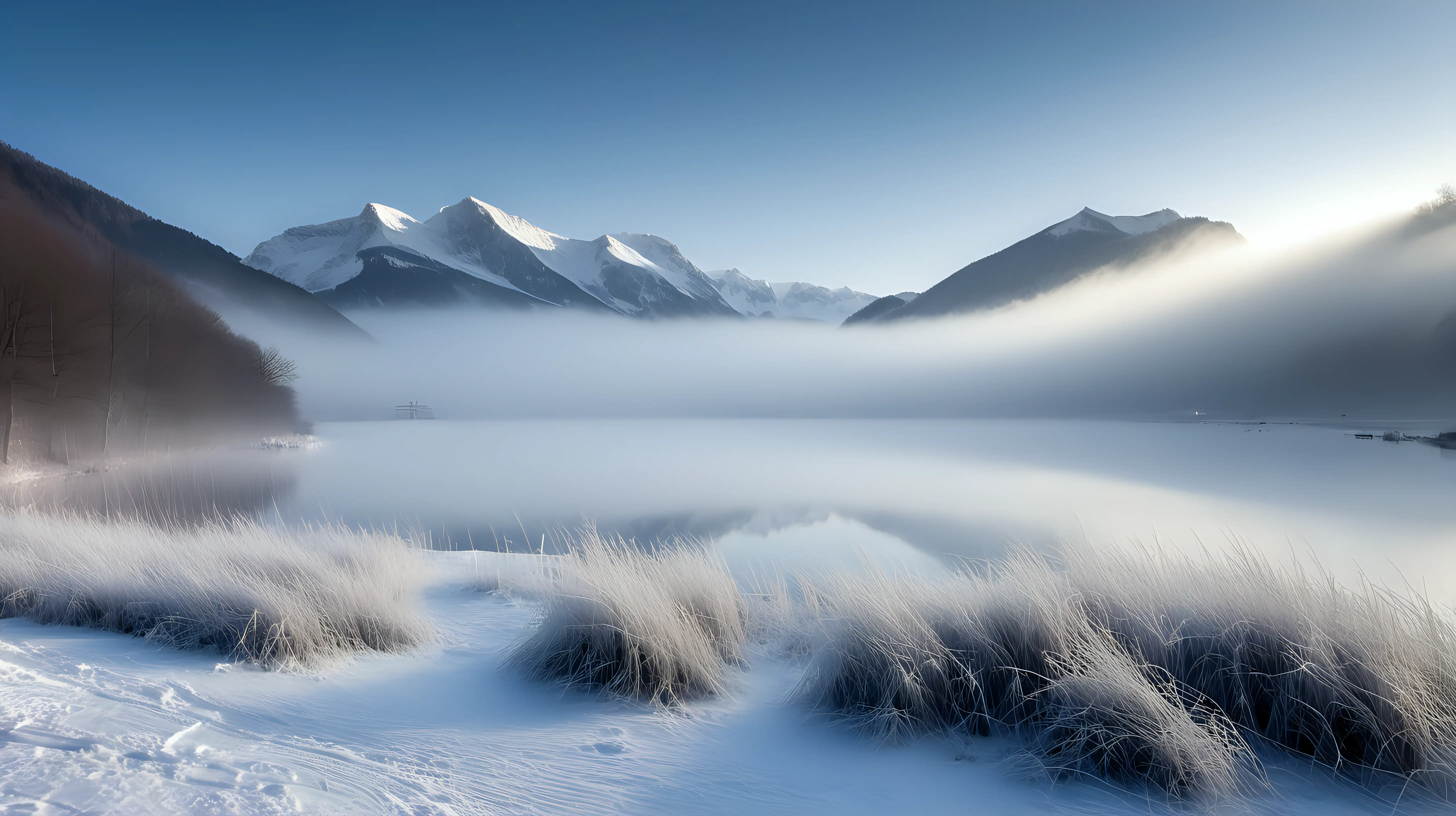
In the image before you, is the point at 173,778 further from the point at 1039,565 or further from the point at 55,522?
the point at 55,522

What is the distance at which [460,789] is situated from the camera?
254 centimetres

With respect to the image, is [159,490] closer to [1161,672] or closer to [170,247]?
[1161,672]

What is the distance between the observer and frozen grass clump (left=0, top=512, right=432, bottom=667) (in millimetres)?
4277

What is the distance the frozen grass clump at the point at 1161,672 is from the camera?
9.00 feet

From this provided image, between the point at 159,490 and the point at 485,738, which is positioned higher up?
the point at 485,738

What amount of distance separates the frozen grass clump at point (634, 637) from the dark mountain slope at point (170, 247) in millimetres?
76744

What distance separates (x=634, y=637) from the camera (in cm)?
389

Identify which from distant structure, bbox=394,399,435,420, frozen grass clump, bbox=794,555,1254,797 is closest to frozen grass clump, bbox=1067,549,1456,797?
frozen grass clump, bbox=794,555,1254,797

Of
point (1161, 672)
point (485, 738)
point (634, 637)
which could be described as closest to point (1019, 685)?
point (1161, 672)

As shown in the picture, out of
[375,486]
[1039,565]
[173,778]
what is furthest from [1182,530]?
[375,486]

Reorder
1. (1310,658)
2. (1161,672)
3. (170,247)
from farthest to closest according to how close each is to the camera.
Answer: (170,247) < (1161,672) < (1310,658)

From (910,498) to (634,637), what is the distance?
19740 mm

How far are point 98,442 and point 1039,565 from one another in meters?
37.4

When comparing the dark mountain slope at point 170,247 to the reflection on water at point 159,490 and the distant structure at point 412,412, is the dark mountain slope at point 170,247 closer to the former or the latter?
the distant structure at point 412,412
